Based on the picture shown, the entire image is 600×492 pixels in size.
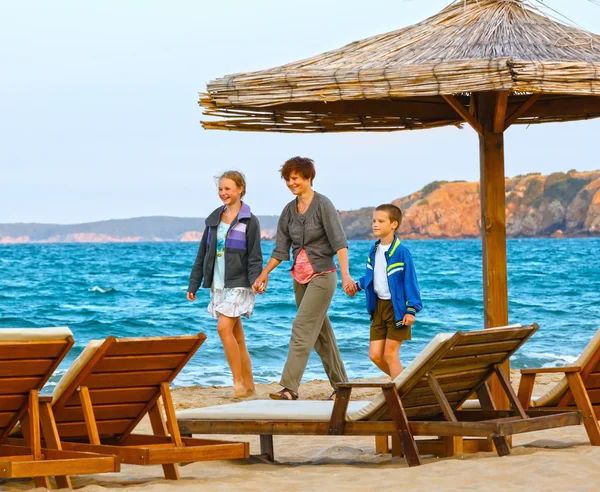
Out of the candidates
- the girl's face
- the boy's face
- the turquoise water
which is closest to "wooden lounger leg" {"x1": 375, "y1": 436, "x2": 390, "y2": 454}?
the boy's face

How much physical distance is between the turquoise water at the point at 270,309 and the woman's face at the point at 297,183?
4370 millimetres

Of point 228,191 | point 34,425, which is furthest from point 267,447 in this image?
point 228,191

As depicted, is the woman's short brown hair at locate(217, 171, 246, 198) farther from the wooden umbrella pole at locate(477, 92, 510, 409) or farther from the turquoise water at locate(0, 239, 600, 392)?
the turquoise water at locate(0, 239, 600, 392)

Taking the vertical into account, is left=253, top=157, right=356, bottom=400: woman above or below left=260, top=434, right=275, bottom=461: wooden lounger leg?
above

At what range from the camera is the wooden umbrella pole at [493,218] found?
587cm

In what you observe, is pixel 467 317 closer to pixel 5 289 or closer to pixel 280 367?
pixel 280 367

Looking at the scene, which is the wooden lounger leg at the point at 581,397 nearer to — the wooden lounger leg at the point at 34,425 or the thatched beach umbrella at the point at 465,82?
the thatched beach umbrella at the point at 465,82

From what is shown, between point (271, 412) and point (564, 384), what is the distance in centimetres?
154

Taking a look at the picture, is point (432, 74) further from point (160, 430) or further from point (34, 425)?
point (34, 425)

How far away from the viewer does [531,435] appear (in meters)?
6.67

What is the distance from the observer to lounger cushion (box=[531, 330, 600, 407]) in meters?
5.36

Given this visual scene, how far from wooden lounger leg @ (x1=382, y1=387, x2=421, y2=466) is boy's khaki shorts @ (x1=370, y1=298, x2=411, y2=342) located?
129 cm

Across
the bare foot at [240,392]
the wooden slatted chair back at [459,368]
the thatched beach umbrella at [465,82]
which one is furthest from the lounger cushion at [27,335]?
the bare foot at [240,392]

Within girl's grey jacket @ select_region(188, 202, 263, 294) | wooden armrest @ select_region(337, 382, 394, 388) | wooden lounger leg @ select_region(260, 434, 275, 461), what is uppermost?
girl's grey jacket @ select_region(188, 202, 263, 294)
